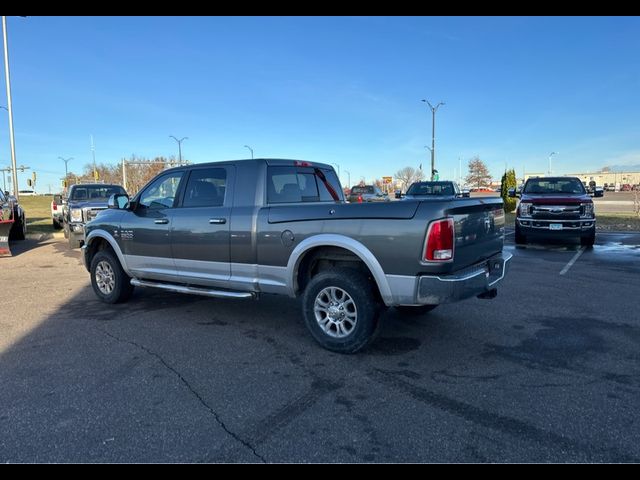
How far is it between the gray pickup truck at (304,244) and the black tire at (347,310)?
0.01 m

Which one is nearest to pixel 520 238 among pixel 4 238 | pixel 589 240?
pixel 589 240

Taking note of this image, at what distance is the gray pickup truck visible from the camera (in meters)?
4.07

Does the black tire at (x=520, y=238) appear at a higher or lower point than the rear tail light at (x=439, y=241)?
lower

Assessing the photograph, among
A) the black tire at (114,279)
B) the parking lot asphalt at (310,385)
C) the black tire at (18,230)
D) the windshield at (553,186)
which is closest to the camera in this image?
the parking lot asphalt at (310,385)

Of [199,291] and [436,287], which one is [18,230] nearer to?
[199,291]

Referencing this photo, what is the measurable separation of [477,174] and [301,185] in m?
87.5

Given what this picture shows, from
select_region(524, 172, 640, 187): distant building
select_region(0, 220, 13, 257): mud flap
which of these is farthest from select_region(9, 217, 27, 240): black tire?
select_region(524, 172, 640, 187): distant building

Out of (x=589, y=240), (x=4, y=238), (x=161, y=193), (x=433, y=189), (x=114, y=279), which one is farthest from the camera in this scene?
(x=433, y=189)

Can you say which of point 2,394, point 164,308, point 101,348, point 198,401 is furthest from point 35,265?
point 198,401

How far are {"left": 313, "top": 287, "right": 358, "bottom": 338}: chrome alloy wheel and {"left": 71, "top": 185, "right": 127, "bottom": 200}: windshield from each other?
12098 mm

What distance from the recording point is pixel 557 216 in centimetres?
1220

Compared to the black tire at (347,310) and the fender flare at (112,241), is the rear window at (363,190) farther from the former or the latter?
the black tire at (347,310)

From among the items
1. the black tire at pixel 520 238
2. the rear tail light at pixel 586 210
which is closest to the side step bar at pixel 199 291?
the black tire at pixel 520 238

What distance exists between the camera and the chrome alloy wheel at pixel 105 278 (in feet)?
21.9
